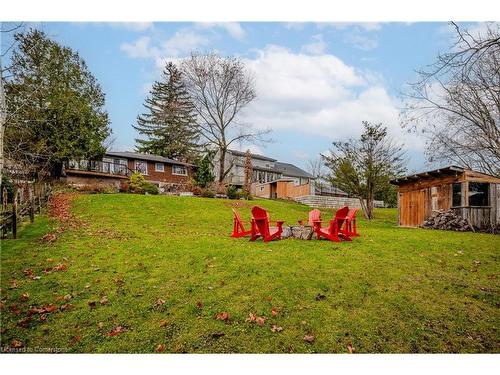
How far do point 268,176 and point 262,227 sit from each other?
89.4ft

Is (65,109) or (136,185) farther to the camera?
(136,185)

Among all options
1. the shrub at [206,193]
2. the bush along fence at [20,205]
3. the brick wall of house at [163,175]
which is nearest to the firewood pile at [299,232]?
the bush along fence at [20,205]

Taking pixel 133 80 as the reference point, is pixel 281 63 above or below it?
above

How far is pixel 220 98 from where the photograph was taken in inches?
790

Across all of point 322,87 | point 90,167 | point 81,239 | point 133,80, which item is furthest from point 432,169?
point 90,167

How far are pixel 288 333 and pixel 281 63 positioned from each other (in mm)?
4643

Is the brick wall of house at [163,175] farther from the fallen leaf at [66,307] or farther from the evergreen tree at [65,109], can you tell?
the fallen leaf at [66,307]

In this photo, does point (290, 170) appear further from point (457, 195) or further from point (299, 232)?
point (299, 232)

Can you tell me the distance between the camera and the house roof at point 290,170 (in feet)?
119

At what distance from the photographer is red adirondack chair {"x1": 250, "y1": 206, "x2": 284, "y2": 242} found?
22.6 feet

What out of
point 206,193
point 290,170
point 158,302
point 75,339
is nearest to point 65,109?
point 206,193

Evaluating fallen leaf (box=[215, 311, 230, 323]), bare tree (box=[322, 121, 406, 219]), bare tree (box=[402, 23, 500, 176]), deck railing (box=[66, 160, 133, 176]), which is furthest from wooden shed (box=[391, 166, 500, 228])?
deck railing (box=[66, 160, 133, 176])

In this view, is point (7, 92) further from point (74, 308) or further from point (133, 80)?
point (74, 308)

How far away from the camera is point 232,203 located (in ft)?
53.5
